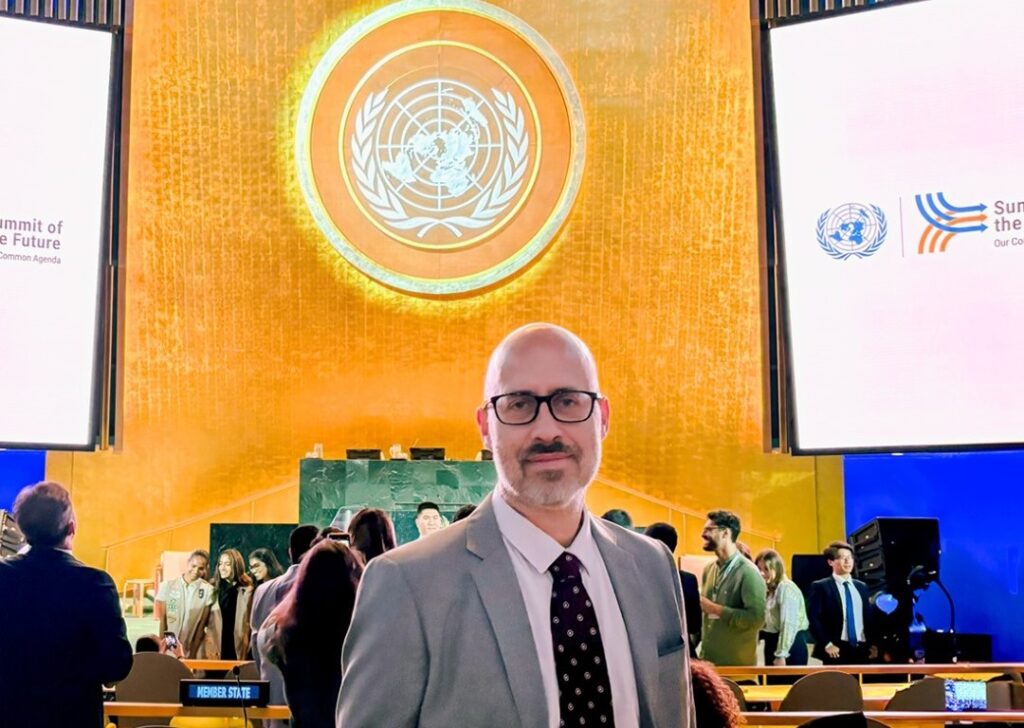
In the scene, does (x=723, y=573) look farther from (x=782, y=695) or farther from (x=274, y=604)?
(x=274, y=604)

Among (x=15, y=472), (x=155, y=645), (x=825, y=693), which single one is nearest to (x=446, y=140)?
(x=15, y=472)

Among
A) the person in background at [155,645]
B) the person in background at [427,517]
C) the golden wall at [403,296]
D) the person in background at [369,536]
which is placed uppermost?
the golden wall at [403,296]

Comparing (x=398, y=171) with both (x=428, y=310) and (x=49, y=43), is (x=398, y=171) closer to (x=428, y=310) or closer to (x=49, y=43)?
(x=428, y=310)

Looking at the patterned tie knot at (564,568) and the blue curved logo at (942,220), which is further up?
the blue curved logo at (942,220)

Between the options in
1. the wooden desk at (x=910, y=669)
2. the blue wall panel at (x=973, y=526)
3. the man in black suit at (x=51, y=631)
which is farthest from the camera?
the blue wall panel at (x=973, y=526)

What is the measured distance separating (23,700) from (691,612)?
2268mm

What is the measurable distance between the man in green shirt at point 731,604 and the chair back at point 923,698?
3.88ft

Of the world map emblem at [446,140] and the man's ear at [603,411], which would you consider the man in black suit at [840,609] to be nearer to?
the world map emblem at [446,140]

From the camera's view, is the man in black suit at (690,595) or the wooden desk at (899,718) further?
the man in black suit at (690,595)

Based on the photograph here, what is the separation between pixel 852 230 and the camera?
8.79m

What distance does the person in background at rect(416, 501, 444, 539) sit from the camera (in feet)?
28.9

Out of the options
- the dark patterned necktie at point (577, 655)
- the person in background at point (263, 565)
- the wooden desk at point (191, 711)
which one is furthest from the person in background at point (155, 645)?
the dark patterned necktie at point (577, 655)

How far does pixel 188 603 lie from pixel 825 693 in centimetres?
567

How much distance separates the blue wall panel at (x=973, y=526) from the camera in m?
9.68
